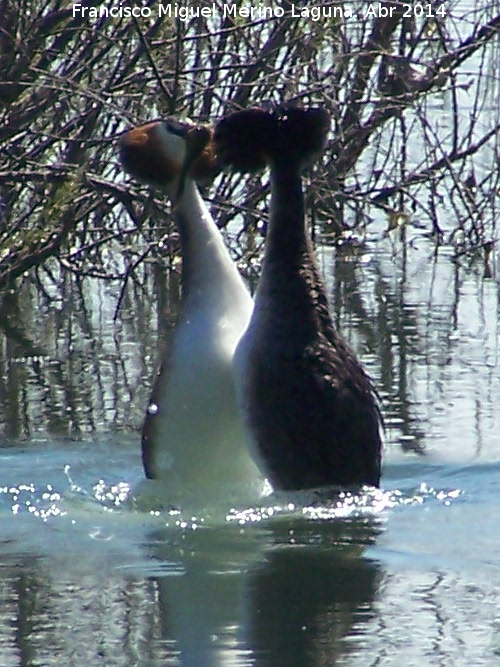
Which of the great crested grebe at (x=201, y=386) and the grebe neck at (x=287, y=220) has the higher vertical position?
the grebe neck at (x=287, y=220)

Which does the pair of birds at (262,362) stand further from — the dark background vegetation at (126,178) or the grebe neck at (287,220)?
the dark background vegetation at (126,178)

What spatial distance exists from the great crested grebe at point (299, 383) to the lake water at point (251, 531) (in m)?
0.10

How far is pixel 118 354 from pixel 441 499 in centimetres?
212

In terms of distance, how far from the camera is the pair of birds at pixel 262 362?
528cm

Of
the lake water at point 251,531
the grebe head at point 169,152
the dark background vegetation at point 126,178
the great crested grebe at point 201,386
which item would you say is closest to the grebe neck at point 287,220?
the great crested grebe at point 201,386

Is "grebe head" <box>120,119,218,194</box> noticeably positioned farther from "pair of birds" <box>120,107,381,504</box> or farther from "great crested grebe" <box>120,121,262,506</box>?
"great crested grebe" <box>120,121,262,506</box>

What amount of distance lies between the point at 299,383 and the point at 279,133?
2.61 feet

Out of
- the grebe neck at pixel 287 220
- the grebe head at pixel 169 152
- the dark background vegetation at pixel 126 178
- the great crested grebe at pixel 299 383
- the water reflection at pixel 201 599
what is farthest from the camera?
the dark background vegetation at pixel 126 178

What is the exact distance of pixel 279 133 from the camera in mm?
5570

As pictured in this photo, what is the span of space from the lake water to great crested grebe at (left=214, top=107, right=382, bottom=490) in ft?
0.34

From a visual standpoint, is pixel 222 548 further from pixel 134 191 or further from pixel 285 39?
pixel 285 39

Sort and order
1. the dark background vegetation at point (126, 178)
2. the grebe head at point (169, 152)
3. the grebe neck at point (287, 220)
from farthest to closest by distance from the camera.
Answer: the dark background vegetation at point (126, 178), the grebe head at point (169, 152), the grebe neck at point (287, 220)

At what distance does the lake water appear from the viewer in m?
4.06

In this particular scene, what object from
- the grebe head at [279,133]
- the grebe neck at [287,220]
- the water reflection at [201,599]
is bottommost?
the water reflection at [201,599]
